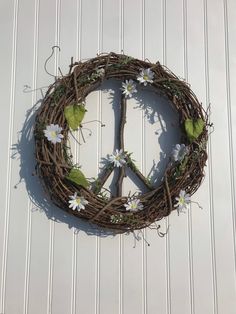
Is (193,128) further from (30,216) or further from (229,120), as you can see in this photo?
(30,216)

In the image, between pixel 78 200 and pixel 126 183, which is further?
pixel 126 183

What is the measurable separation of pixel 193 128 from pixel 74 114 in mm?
410

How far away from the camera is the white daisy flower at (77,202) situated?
1.32 metres

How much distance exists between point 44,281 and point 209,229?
0.61 metres

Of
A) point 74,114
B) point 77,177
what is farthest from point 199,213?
point 74,114

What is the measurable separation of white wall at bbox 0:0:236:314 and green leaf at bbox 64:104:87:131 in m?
0.10

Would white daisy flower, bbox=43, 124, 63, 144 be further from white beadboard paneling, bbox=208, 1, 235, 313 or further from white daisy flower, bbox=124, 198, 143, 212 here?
white beadboard paneling, bbox=208, 1, 235, 313

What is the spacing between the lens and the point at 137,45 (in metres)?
1.53

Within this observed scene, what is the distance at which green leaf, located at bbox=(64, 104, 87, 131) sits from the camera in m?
1.37

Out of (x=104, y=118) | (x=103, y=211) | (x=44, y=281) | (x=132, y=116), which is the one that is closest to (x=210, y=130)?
(x=132, y=116)

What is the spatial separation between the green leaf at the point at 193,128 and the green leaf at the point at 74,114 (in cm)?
36

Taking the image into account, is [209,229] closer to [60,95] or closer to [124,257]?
[124,257]

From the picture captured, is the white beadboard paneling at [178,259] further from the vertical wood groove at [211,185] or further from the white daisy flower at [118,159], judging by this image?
the white daisy flower at [118,159]

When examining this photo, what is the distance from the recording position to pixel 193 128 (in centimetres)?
140
